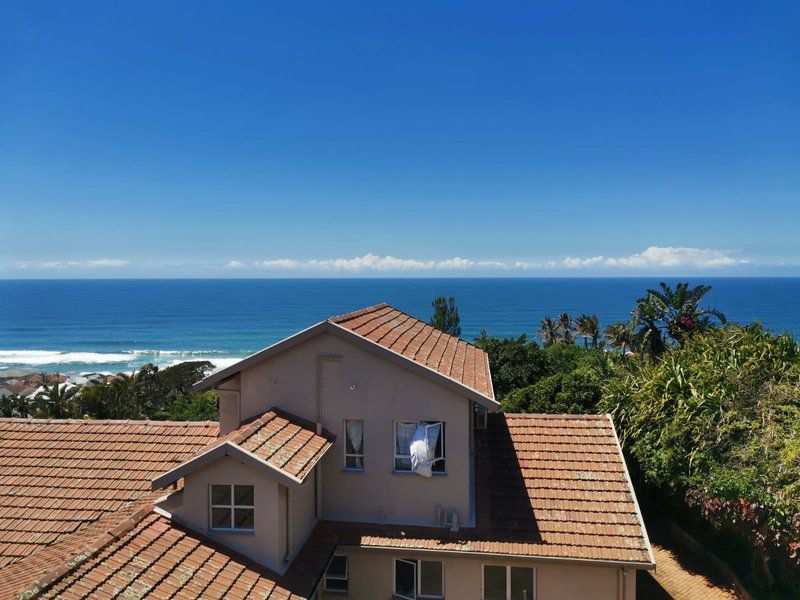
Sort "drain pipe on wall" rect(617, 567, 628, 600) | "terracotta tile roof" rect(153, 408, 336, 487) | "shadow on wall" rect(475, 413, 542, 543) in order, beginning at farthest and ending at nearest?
1. "shadow on wall" rect(475, 413, 542, 543)
2. "drain pipe on wall" rect(617, 567, 628, 600)
3. "terracotta tile roof" rect(153, 408, 336, 487)

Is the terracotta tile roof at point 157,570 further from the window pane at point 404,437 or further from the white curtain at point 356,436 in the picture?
the window pane at point 404,437

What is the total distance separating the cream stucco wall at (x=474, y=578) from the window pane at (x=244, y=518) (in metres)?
2.49

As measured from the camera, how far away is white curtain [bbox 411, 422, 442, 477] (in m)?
11.8

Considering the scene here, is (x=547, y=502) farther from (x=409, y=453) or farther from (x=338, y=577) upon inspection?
(x=338, y=577)

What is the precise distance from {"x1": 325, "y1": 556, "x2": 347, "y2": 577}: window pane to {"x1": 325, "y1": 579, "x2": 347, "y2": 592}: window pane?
0.14 metres

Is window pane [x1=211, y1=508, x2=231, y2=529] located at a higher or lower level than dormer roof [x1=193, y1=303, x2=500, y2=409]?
lower

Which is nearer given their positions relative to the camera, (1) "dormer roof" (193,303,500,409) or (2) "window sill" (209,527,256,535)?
(2) "window sill" (209,527,256,535)

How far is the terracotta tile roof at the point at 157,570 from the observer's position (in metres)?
7.62

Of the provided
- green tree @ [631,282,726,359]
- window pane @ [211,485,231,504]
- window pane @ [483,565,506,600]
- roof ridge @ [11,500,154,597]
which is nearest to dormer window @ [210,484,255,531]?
window pane @ [211,485,231,504]

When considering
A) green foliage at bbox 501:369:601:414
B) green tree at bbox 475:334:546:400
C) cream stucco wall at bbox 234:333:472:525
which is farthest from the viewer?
green tree at bbox 475:334:546:400

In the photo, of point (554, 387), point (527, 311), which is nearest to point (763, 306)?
point (527, 311)

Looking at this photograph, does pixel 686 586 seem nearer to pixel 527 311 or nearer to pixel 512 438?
pixel 512 438

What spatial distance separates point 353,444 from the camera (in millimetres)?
12461

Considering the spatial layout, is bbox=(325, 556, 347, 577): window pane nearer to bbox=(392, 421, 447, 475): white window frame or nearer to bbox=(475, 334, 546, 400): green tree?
bbox=(392, 421, 447, 475): white window frame
